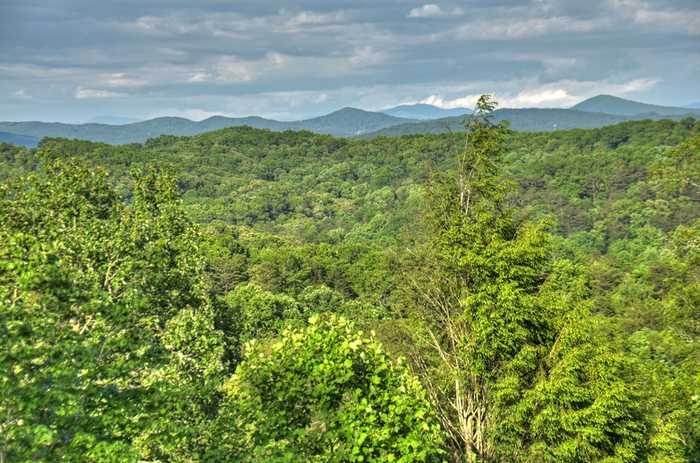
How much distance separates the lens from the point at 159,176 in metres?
17.9

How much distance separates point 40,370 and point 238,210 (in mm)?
195889

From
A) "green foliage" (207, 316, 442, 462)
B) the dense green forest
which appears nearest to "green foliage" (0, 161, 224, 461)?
the dense green forest

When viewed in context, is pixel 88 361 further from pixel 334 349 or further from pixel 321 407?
pixel 334 349

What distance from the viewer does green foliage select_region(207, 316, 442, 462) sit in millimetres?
9328

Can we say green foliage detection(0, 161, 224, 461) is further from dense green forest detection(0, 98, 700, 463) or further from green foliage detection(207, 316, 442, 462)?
green foliage detection(207, 316, 442, 462)

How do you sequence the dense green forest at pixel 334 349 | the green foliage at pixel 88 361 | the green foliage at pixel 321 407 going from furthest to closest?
1. the green foliage at pixel 321 407
2. the dense green forest at pixel 334 349
3. the green foliage at pixel 88 361

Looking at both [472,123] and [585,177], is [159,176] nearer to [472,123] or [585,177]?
[472,123]

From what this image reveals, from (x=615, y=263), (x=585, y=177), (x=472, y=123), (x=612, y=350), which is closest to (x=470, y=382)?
(x=612, y=350)

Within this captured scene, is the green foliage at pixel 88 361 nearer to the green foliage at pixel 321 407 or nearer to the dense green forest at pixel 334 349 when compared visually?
the dense green forest at pixel 334 349

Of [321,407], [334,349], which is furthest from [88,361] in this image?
[334,349]

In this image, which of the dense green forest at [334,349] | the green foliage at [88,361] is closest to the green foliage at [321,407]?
the dense green forest at [334,349]

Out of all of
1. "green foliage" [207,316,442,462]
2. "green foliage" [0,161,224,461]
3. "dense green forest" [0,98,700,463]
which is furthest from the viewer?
"green foliage" [207,316,442,462]

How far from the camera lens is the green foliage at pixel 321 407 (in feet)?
30.6

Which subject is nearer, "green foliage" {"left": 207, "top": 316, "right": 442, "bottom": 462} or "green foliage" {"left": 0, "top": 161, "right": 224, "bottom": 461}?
"green foliage" {"left": 0, "top": 161, "right": 224, "bottom": 461}
